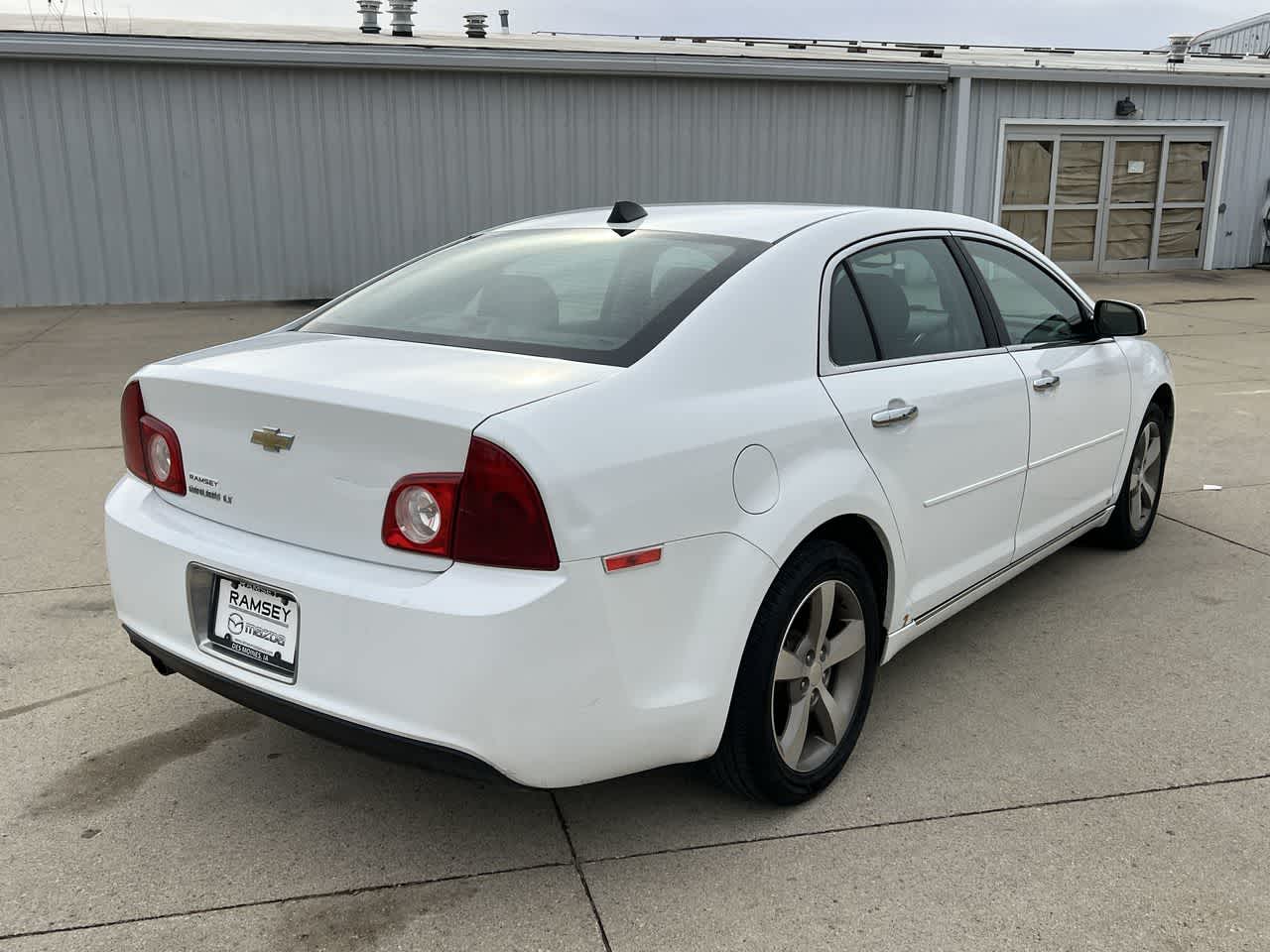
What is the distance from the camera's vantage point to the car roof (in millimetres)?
3141

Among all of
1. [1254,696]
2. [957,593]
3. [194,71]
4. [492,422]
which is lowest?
[1254,696]

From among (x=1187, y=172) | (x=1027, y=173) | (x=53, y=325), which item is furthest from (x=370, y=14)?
(x=1187, y=172)

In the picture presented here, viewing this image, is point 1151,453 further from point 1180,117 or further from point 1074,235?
point 1180,117

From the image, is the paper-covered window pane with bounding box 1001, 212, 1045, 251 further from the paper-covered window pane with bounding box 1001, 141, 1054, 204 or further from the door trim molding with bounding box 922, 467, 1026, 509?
the door trim molding with bounding box 922, 467, 1026, 509

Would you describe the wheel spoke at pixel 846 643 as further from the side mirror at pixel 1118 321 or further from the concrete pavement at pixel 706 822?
the side mirror at pixel 1118 321

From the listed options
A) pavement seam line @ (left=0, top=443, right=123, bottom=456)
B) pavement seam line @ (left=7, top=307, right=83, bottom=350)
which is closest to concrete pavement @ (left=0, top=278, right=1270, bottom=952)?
pavement seam line @ (left=0, top=443, right=123, bottom=456)

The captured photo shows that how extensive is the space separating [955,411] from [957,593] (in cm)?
59

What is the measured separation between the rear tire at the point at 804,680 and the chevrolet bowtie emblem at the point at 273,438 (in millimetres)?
1128

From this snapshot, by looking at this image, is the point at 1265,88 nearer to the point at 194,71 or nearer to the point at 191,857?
the point at 194,71

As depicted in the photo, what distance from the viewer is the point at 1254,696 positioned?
347 cm

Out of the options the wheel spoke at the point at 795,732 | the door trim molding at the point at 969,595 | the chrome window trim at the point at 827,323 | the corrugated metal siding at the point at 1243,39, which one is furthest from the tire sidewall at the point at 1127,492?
the corrugated metal siding at the point at 1243,39

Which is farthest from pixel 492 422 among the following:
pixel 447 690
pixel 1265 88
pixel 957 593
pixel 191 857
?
pixel 1265 88

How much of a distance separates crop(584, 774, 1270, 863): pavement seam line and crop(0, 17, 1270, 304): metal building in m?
12.3

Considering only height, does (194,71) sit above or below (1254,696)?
above
